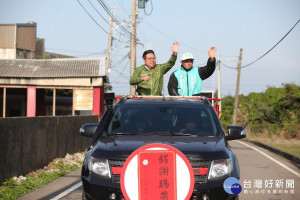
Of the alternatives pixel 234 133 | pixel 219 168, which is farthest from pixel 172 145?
pixel 234 133

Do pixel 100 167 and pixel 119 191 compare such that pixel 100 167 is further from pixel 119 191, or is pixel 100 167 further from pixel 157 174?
pixel 157 174

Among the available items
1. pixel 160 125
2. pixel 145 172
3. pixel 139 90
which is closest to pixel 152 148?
pixel 145 172

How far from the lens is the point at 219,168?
543 centimetres

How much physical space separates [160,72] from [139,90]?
0.49m

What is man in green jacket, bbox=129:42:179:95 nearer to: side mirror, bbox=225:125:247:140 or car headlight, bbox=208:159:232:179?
side mirror, bbox=225:125:247:140

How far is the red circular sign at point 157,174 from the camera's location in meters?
4.96

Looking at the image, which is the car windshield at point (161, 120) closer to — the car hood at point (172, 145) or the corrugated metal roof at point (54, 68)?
the car hood at point (172, 145)

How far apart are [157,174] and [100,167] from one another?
0.76m

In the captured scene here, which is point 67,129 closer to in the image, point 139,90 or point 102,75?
point 139,90

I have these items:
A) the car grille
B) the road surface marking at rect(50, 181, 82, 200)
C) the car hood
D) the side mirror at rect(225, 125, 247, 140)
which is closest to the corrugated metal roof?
the road surface marking at rect(50, 181, 82, 200)

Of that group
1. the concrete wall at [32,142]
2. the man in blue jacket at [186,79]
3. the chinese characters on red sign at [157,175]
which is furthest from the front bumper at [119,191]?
the concrete wall at [32,142]

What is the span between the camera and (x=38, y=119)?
42.2 ft

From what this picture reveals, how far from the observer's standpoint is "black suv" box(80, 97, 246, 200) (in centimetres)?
534

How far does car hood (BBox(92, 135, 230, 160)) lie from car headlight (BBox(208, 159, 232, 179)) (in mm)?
52
